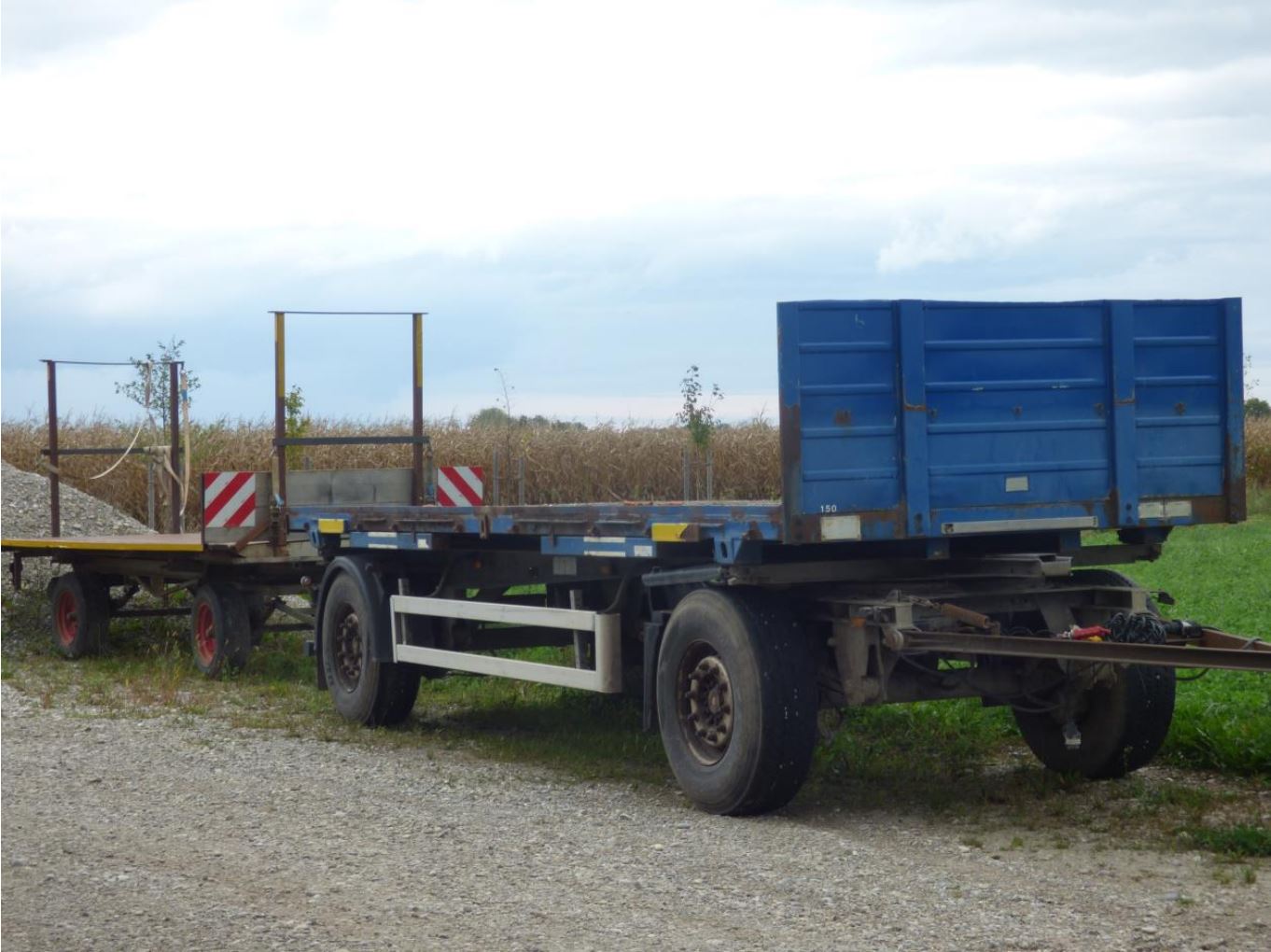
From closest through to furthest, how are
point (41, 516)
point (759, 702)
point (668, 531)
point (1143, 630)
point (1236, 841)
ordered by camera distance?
point (1236, 841) → point (1143, 630) → point (759, 702) → point (668, 531) → point (41, 516)

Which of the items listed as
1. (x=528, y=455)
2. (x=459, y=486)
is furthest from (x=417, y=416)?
(x=528, y=455)

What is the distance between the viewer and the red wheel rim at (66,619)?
16.7 metres

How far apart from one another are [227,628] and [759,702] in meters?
7.83

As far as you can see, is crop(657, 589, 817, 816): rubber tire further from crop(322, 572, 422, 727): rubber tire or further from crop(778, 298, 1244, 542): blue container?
crop(322, 572, 422, 727): rubber tire

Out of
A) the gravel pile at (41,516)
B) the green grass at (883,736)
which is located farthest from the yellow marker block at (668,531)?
the gravel pile at (41,516)

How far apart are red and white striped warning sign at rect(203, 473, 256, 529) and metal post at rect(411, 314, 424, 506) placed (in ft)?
4.28

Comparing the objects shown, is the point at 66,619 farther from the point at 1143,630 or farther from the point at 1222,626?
the point at 1143,630

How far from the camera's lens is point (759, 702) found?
774 cm

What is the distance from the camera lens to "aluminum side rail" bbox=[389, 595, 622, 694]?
9148 mm

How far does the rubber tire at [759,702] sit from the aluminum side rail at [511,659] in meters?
1.10

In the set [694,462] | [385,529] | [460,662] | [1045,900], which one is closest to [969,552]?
[1045,900]

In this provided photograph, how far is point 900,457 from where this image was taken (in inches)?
301

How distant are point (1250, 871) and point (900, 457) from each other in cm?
228

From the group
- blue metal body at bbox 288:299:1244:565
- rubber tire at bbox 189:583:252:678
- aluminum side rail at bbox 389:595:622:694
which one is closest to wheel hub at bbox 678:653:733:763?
blue metal body at bbox 288:299:1244:565
